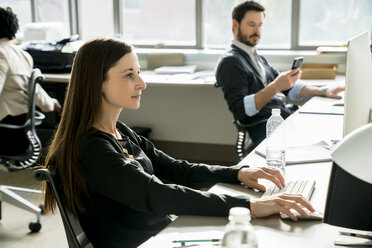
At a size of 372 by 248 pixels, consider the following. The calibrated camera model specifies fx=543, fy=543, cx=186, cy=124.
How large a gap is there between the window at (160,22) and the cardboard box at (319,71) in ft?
3.49

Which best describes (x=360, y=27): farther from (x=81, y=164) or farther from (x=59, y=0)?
(x=81, y=164)

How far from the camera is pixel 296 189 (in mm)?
1613

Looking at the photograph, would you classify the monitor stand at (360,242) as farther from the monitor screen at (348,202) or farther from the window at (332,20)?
the window at (332,20)

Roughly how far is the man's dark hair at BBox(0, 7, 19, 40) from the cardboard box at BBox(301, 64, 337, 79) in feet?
6.53

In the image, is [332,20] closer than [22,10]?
Yes

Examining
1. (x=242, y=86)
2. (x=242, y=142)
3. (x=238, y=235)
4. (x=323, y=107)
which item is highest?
(x=238, y=235)

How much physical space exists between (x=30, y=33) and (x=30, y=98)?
1.77 m

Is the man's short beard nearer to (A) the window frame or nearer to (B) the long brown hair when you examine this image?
(A) the window frame

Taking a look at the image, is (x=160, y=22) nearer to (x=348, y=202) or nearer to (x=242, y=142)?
(x=242, y=142)

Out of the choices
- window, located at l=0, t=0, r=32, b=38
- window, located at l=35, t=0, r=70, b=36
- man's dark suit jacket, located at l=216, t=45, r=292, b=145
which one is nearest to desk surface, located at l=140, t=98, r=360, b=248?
man's dark suit jacket, located at l=216, t=45, r=292, b=145

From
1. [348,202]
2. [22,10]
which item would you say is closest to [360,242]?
[348,202]

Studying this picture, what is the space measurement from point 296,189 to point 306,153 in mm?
459

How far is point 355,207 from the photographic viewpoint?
3.94 feet

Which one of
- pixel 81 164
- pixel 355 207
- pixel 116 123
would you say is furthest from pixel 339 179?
pixel 116 123
